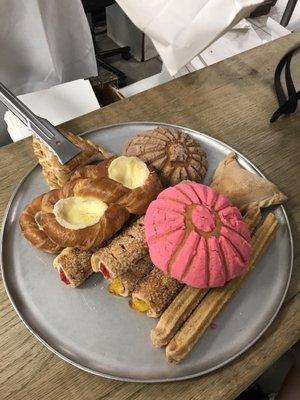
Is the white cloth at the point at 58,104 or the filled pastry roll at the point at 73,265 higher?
Result: the white cloth at the point at 58,104

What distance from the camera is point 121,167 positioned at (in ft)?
1.78

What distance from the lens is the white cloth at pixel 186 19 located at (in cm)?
68

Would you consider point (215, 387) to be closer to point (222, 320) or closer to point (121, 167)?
point (222, 320)

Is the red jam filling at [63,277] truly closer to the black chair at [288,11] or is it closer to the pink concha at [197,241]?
the pink concha at [197,241]

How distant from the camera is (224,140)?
0.70 m

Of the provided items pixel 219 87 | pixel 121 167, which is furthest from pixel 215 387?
pixel 219 87

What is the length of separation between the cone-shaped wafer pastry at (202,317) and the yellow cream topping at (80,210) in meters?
0.17

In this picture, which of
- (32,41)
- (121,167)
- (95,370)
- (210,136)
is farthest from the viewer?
(32,41)

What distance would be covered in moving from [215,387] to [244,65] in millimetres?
633

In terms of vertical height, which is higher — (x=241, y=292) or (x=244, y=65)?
(x=244, y=65)

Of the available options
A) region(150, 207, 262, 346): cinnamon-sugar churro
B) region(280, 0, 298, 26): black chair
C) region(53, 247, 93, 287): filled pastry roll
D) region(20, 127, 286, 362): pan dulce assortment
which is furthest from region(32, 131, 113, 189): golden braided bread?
region(280, 0, 298, 26): black chair

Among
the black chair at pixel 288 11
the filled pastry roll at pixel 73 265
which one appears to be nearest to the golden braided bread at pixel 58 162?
the filled pastry roll at pixel 73 265

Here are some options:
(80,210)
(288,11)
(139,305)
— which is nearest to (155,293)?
(139,305)

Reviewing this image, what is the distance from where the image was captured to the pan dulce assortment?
17.6 inches
